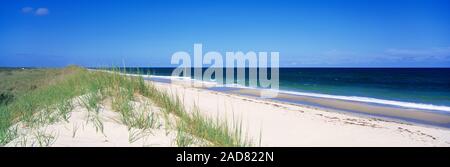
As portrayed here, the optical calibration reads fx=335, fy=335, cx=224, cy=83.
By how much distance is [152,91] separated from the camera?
7359 millimetres

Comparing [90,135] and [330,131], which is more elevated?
[90,135]

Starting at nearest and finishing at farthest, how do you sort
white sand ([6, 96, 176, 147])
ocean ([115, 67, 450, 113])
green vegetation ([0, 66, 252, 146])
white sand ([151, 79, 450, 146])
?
white sand ([6, 96, 176, 147])
green vegetation ([0, 66, 252, 146])
white sand ([151, 79, 450, 146])
ocean ([115, 67, 450, 113])

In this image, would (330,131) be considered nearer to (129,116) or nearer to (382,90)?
(129,116)

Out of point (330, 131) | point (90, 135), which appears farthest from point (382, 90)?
point (90, 135)

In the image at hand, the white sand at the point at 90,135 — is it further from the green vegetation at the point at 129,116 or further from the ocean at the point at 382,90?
the ocean at the point at 382,90

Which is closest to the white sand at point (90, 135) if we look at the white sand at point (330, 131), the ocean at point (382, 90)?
the white sand at point (330, 131)

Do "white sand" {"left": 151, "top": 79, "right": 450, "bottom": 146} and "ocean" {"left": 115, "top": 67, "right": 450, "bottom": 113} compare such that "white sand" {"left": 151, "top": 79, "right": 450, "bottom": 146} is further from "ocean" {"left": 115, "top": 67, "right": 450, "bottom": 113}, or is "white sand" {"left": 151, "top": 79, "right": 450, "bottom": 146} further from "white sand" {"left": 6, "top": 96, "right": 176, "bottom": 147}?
"ocean" {"left": 115, "top": 67, "right": 450, "bottom": 113}

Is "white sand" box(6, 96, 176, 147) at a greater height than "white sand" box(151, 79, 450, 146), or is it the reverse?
"white sand" box(6, 96, 176, 147)

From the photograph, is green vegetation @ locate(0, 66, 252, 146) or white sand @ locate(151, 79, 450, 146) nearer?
green vegetation @ locate(0, 66, 252, 146)

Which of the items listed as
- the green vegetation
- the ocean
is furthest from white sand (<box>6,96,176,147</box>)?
the ocean
